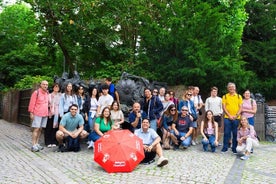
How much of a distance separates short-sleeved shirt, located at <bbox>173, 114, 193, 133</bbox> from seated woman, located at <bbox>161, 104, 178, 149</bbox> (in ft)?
0.48

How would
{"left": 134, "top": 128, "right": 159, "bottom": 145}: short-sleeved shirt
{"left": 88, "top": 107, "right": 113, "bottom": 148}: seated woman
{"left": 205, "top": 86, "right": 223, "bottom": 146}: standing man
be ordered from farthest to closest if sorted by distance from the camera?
{"left": 205, "top": 86, "right": 223, "bottom": 146}: standing man, {"left": 88, "top": 107, "right": 113, "bottom": 148}: seated woman, {"left": 134, "top": 128, "right": 159, "bottom": 145}: short-sleeved shirt

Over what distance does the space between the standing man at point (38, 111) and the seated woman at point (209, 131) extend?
4462 mm

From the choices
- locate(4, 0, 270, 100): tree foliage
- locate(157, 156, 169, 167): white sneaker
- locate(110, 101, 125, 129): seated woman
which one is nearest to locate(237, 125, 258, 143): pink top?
locate(157, 156, 169, 167): white sneaker

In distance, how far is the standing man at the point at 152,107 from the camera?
955 centimetres

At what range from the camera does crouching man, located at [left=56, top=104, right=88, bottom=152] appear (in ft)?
28.9

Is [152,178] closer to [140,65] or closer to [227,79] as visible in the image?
[227,79]

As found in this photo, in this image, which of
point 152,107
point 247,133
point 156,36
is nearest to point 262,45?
point 156,36

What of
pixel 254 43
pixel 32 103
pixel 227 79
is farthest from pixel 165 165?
pixel 254 43

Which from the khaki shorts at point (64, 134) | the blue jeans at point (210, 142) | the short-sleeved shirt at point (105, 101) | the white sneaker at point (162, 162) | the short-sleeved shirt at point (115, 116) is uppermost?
the short-sleeved shirt at point (105, 101)

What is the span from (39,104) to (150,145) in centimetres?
342

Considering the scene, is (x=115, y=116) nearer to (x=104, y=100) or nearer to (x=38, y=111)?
(x=104, y=100)

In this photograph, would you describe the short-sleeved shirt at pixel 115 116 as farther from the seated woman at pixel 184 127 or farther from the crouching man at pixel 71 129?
the seated woman at pixel 184 127

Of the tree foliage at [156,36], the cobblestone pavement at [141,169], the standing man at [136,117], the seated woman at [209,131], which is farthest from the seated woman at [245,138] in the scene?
the tree foliage at [156,36]

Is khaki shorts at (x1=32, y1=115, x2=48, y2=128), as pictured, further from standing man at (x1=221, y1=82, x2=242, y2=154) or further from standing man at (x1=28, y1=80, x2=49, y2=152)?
standing man at (x1=221, y1=82, x2=242, y2=154)
